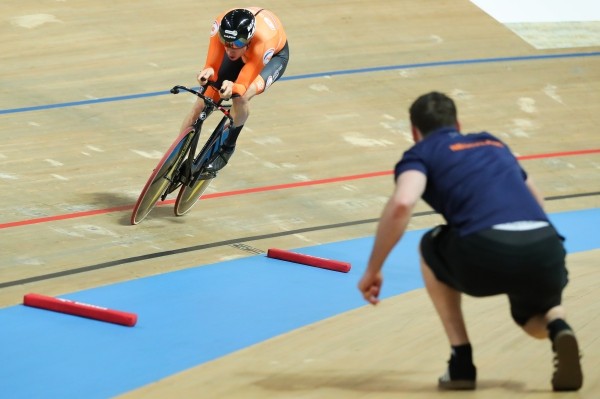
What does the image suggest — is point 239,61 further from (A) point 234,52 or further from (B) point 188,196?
(B) point 188,196

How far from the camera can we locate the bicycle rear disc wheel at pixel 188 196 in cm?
652

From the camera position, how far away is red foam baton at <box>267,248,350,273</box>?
5.80m

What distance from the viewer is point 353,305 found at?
5.26m

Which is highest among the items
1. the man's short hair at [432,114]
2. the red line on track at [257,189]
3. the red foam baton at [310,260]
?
the man's short hair at [432,114]

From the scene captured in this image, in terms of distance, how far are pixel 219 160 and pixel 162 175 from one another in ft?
1.27

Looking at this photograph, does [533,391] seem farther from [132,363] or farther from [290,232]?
[290,232]

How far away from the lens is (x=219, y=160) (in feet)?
21.1

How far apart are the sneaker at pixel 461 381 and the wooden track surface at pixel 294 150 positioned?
45 millimetres

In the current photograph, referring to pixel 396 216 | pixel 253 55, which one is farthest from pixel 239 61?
pixel 396 216

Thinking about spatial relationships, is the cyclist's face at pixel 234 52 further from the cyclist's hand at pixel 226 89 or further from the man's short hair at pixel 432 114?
the man's short hair at pixel 432 114

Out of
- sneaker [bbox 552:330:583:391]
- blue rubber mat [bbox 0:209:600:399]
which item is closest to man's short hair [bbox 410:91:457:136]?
sneaker [bbox 552:330:583:391]

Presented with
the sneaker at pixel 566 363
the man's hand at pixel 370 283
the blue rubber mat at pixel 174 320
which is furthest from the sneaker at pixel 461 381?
the blue rubber mat at pixel 174 320

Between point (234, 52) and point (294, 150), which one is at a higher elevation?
point (234, 52)

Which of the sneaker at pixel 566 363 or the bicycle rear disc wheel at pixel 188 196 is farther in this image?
the bicycle rear disc wheel at pixel 188 196
